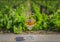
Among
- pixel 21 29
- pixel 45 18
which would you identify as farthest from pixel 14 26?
pixel 45 18

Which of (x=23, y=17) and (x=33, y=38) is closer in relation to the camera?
(x=33, y=38)

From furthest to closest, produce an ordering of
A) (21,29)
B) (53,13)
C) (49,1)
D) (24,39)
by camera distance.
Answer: (49,1), (53,13), (21,29), (24,39)

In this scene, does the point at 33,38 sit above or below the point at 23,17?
below

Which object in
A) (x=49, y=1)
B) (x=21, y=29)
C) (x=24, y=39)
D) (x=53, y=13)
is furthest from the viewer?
(x=49, y=1)

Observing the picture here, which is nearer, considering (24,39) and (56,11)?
(24,39)

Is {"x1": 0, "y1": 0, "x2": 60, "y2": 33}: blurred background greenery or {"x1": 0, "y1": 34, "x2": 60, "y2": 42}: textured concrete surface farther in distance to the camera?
{"x1": 0, "y1": 0, "x2": 60, "y2": 33}: blurred background greenery

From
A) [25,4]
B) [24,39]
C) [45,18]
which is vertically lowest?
[24,39]

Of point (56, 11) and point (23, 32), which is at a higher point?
point (56, 11)

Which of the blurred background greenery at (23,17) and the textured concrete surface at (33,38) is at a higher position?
the blurred background greenery at (23,17)

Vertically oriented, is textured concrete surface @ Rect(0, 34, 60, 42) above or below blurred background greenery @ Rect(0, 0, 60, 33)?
below

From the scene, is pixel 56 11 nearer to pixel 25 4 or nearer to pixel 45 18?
pixel 45 18

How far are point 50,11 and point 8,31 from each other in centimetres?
186

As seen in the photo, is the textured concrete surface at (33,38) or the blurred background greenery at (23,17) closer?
the textured concrete surface at (33,38)

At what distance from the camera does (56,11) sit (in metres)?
7.62
